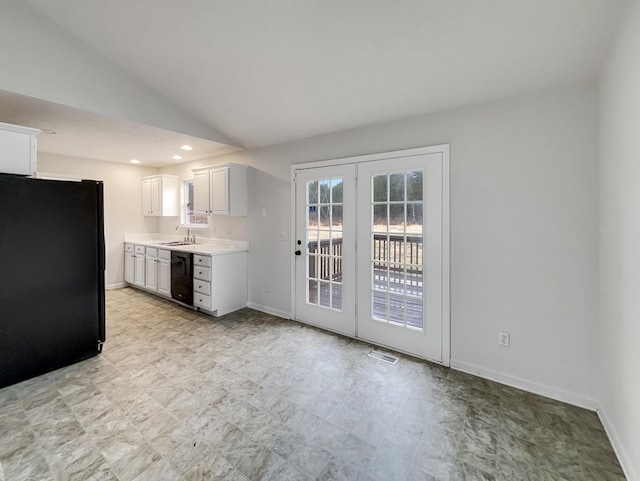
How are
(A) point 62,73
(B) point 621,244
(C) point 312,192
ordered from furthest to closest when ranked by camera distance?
1. (C) point 312,192
2. (A) point 62,73
3. (B) point 621,244

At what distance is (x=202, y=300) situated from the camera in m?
4.05

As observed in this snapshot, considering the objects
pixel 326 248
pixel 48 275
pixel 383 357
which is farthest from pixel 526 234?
pixel 48 275

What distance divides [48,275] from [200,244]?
2.52m

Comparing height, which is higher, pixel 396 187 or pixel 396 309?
pixel 396 187

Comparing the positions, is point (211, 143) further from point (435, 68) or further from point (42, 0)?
point (435, 68)

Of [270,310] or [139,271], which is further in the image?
[139,271]

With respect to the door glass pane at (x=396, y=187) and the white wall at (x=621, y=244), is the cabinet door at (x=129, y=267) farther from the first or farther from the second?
the white wall at (x=621, y=244)

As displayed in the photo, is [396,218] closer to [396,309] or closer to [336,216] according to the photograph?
[336,216]

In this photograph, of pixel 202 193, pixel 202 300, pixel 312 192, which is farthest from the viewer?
pixel 202 193

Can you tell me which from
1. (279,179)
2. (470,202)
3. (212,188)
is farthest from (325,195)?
(212,188)

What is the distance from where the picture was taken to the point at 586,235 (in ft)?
6.86

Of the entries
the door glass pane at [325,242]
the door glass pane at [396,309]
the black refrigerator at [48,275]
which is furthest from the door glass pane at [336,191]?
the black refrigerator at [48,275]

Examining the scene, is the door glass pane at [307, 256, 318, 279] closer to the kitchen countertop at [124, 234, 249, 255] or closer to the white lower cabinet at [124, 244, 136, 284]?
the kitchen countertop at [124, 234, 249, 255]

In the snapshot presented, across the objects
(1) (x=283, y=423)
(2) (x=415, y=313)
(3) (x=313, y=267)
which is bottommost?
(1) (x=283, y=423)
